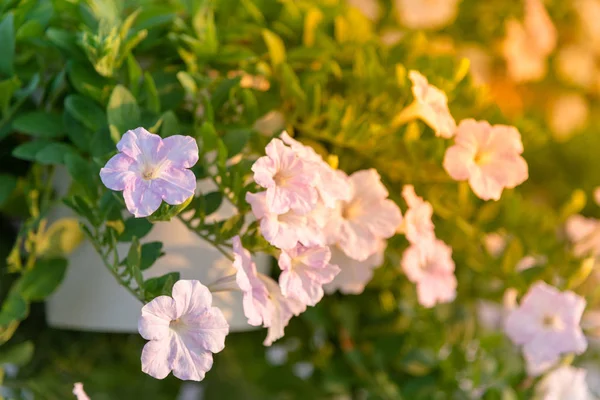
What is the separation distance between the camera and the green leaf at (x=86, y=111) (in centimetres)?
46

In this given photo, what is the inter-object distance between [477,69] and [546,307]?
1.43 feet

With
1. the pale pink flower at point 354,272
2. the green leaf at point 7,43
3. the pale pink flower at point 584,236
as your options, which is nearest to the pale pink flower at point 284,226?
the pale pink flower at point 354,272

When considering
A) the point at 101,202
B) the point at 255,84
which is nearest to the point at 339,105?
the point at 255,84

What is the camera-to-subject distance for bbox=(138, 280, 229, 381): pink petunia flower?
1.21 ft

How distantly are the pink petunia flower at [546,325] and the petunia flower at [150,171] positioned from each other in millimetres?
321

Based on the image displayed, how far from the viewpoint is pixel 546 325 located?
532 millimetres

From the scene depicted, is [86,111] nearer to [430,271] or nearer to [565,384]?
[430,271]

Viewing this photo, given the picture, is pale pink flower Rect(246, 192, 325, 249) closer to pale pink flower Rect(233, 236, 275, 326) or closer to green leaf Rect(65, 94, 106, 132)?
pale pink flower Rect(233, 236, 275, 326)

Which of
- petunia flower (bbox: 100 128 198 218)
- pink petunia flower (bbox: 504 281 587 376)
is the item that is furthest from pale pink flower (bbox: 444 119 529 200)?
petunia flower (bbox: 100 128 198 218)

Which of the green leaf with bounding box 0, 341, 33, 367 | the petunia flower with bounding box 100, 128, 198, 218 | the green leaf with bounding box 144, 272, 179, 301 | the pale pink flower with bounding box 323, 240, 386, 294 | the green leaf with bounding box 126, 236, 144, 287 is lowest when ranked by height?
the green leaf with bounding box 0, 341, 33, 367

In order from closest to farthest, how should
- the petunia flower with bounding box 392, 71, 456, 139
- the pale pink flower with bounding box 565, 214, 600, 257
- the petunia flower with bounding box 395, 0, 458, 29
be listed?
the petunia flower with bounding box 392, 71, 456, 139 < the pale pink flower with bounding box 565, 214, 600, 257 < the petunia flower with bounding box 395, 0, 458, 29

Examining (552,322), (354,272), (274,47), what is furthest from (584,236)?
(274,47)

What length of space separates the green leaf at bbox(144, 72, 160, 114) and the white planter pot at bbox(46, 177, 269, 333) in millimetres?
79

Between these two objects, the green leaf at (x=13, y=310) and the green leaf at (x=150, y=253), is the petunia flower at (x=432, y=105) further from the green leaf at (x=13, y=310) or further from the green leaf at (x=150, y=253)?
the green leaf at (x=13, y=310)
